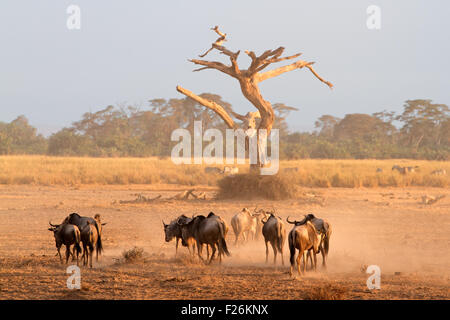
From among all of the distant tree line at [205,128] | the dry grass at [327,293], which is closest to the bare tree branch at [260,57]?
the dry grass at [327,293]

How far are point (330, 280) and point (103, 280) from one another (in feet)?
10.0

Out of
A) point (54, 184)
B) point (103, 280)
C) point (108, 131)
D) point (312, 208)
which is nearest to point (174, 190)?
point (54, 184)

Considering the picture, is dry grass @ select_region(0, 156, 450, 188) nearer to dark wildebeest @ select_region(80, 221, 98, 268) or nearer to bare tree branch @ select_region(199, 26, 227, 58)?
bare tree branch @ select_region(199, 26, 227, 58)

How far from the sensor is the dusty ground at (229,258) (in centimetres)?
727

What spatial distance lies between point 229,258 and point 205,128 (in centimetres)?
4633

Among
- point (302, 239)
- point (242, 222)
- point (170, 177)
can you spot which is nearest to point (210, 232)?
point (302, 239)

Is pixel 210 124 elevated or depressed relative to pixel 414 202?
elevated

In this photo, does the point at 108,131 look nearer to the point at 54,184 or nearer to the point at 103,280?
the point at 54,184

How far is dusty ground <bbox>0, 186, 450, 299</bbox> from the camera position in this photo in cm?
727

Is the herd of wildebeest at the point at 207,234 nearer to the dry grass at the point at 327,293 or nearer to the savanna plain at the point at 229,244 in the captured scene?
the savanna plain at the point at 229,244

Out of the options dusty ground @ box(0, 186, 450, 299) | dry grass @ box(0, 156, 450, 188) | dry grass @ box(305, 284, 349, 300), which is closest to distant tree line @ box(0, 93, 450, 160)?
dry grass @ box(0, 156, 450, 188)

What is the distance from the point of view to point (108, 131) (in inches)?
2452

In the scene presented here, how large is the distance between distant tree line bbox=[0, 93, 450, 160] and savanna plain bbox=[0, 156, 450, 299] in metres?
23.2
